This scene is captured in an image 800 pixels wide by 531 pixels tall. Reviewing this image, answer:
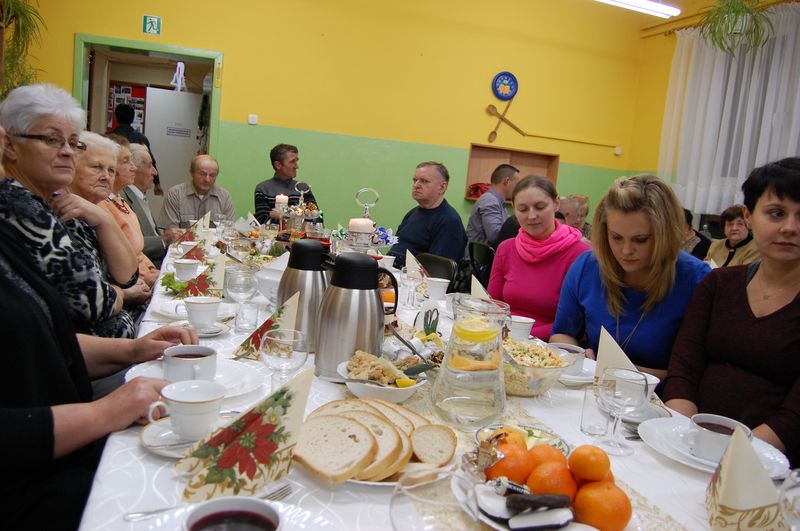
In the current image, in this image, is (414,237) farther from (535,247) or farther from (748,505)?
(748,505)

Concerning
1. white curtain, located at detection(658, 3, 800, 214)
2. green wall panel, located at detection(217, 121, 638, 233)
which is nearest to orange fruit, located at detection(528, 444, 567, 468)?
green wall panel, located at detection(217, 121, 638, 233)

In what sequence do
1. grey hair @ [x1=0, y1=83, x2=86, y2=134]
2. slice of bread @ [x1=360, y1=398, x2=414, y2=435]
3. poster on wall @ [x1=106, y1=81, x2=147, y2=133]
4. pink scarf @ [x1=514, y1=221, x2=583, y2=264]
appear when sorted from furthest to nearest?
poster on wall @ [x1=106, y1=81, x2=147, y2=133]
pink scarf @ [x1=514, y1=221, x2=583, y2=264]
grey hair @ [x1=0, y1=83, x2=86, y2=134]
slice of bread @ [x1=360, y1=398, x2=414, y2=435]

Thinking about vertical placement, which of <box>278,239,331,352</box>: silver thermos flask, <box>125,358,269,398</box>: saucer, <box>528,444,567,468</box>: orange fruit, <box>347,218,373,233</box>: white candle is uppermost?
<box>347,218,373,233</box>: white candle

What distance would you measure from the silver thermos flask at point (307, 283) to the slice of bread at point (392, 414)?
0.46 m

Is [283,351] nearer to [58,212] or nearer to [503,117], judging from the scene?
[58,212]

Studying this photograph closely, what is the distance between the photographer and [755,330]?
1.60 metres

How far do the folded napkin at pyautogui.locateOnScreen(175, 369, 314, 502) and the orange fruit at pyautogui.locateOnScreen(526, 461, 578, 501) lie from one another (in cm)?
35

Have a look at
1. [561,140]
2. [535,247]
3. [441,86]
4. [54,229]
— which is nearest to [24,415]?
[54,229]

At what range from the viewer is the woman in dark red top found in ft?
5.08

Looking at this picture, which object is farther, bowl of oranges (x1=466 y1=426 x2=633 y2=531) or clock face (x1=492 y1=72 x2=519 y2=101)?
clock face (x1=492 y1=72 x2=519 y2=101)

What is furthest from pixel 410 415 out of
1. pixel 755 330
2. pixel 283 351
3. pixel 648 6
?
pixel 648 6

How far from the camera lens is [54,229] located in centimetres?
151

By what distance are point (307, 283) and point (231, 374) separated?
39cm

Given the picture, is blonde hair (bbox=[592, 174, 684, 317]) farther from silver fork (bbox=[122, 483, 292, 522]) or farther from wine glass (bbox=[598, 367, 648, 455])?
silver fork (bbox=[122, 483, 292, 522])
